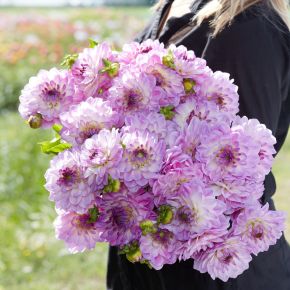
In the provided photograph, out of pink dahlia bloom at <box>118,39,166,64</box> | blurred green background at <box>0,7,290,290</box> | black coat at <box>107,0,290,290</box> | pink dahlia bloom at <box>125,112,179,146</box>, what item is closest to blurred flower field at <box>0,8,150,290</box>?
blurred green background at <box>0,7,290,290</box>

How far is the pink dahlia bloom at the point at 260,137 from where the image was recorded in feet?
5.40

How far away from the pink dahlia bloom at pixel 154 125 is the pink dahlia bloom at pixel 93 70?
0.50ft

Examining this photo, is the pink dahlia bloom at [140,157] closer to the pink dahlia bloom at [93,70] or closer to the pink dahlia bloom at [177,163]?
the pink dahlia bloom at [177,163]

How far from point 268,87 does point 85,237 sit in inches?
27.3

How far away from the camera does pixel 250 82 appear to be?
2.00 metres

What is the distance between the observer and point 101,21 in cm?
1351

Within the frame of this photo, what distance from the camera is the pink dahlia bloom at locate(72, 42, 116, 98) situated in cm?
173

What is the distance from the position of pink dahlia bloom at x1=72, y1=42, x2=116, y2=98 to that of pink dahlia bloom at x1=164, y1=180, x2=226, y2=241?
35 centimetres

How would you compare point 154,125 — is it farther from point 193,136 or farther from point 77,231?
point 77,231

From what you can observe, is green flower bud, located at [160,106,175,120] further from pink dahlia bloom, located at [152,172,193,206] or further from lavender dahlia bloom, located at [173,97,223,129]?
pink dahlia bloom, located at [152,172,193,206]

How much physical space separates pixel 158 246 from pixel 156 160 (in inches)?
8.5

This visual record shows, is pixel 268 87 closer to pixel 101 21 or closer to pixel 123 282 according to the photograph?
pixel 123 282

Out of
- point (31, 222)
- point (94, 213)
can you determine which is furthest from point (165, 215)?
point (31, 222)

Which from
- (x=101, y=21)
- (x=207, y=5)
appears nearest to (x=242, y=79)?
(x=207, y=5)
